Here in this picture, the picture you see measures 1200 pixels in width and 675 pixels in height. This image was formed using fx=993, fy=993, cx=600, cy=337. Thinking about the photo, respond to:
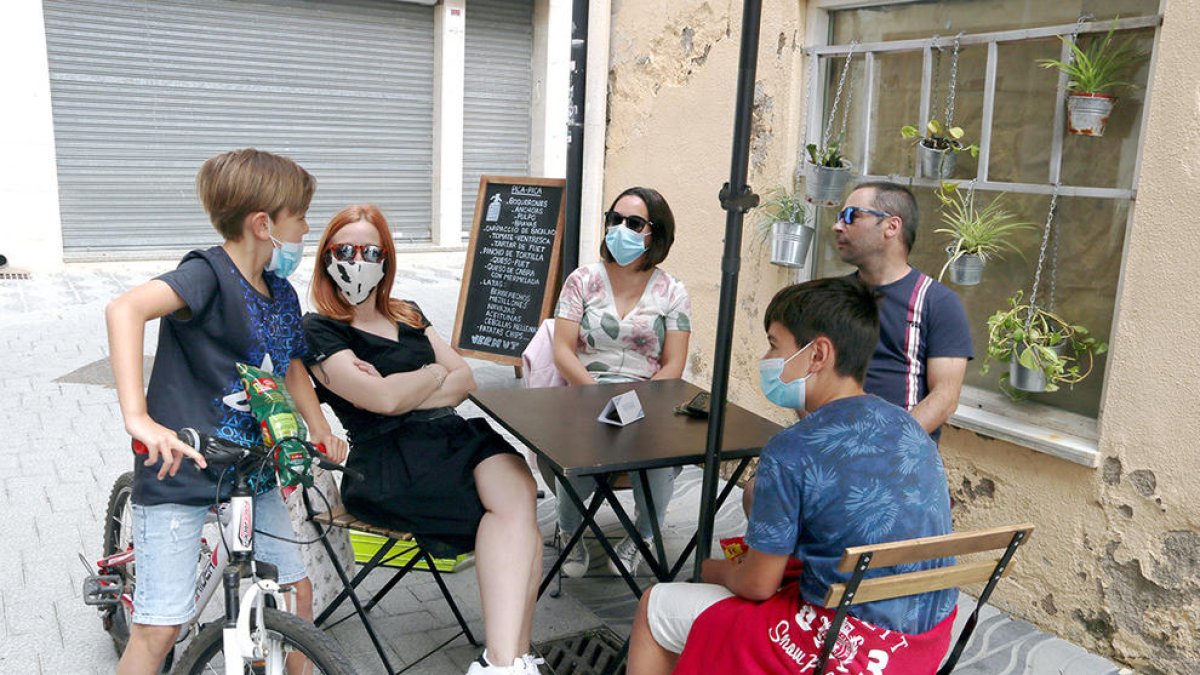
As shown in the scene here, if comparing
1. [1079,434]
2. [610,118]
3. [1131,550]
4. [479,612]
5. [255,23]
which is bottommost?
[479,612]

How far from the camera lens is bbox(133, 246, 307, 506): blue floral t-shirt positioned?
234 centimetres

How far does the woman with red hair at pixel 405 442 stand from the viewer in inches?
117

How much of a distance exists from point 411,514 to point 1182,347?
100.0 inches

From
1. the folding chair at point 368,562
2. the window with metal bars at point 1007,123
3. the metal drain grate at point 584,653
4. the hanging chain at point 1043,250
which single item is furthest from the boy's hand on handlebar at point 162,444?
the window with metal bars at point 1007,123

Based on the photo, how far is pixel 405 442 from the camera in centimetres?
314

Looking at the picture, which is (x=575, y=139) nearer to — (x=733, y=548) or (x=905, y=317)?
(x=905, y=317)

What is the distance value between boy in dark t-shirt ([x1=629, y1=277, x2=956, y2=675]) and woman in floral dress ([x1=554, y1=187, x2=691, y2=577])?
1648mm

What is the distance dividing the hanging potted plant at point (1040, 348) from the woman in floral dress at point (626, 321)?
1.21 meters

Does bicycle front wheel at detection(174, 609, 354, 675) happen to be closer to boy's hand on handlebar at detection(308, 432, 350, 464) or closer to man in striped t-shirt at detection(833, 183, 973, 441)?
boy's hand on handlebar at detection(308, 432, 350, 464)

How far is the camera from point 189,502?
237 centimetres

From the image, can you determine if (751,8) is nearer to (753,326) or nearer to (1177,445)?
(1177,445)

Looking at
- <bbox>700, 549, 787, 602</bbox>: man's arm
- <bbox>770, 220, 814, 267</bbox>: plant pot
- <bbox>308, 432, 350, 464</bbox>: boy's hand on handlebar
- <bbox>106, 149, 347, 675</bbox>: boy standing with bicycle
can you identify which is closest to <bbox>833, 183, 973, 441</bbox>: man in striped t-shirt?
<bbox>700, 549, 787, 602</bbox>: man's arm

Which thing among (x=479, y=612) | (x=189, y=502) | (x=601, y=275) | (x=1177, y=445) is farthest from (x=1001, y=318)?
(x=189, y=502)

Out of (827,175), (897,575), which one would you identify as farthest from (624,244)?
(897,575)
